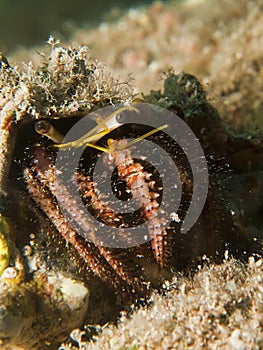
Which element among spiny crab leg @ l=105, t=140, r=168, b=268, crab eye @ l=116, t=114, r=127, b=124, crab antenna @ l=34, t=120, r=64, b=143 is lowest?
spiny crab leg @ l=105, t=140, r=168, b=268

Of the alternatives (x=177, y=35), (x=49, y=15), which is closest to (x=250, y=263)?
(x=177, y=35)

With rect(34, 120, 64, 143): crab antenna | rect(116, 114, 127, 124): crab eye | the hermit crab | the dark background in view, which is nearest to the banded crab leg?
the hermit crab

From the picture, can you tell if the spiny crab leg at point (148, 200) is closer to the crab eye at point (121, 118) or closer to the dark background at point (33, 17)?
the crab eye at point (121, 118)

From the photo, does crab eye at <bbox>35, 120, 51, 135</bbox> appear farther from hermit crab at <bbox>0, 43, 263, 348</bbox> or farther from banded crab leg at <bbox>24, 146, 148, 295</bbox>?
banded crab leg at <bbox>24, 146, 148, 295</bbox>

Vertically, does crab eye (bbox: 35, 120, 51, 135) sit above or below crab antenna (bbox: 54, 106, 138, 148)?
above

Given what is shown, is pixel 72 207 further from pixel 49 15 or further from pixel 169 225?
pixel 49 15

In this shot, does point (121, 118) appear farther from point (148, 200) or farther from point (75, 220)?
point (75, 220)

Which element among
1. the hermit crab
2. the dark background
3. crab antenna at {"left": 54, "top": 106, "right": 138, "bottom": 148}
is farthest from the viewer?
the dark background

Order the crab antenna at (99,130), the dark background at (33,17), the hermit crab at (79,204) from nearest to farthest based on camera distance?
the hermit crab at (79,204) → the crab antenna at (99,130) → the dark background at (33,17)

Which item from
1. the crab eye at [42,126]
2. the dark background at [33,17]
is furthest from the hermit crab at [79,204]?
the dark background at [33,17]
